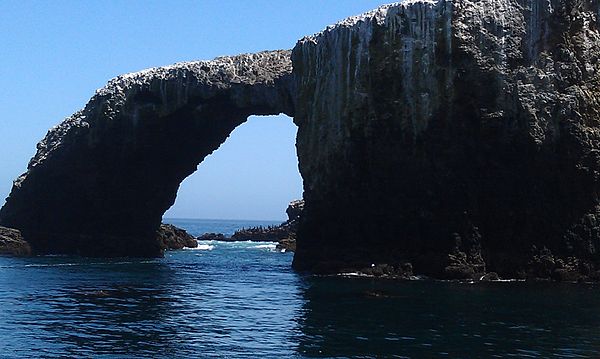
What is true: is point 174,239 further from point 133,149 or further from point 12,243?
point 12,243

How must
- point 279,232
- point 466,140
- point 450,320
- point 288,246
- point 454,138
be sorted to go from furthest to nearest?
1. point 279,232
2. point 288,246
3. point 454,138
4. point 466,140
5. point 450,320

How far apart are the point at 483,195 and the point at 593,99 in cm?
1026

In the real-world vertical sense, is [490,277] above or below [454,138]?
below

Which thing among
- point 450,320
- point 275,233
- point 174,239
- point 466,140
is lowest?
point 450,320

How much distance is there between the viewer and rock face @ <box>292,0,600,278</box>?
194ft

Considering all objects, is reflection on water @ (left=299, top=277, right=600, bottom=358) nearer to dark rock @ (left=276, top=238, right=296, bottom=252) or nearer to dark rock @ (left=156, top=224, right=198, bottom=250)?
dark rock @ (left=276, top=238, right=296, bottom=252)

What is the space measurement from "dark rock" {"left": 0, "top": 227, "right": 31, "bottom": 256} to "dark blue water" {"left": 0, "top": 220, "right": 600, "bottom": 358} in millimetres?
20638

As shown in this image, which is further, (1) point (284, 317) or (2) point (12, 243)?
(2) point (12, 243)

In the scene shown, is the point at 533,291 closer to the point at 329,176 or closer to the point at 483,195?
the point at 483,195

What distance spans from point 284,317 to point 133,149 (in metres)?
46.5

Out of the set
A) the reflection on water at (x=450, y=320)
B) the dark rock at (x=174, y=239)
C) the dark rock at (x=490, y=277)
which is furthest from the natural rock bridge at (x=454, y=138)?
the dark rock at (x=174, y=239)

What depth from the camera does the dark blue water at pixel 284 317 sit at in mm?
32906

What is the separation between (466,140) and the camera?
200 feet

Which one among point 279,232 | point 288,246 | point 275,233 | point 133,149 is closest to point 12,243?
point 133,149
